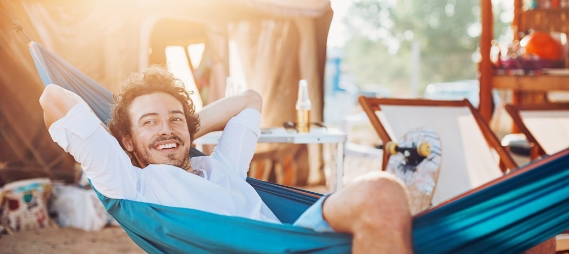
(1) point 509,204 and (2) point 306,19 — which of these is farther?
(2) point 306,19

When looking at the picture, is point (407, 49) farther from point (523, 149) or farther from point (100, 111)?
point (100, 111)

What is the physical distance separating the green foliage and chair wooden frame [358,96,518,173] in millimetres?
16033

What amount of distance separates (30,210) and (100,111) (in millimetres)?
1391

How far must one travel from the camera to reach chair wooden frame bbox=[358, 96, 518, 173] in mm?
2930

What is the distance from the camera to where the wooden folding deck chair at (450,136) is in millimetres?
2998

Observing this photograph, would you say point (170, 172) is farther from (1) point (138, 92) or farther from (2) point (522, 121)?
(2) point (522, 121)

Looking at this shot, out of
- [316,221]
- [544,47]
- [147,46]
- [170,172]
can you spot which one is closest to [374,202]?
[316,221]

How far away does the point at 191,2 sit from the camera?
3.65 meters

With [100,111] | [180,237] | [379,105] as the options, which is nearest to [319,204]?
[180,237]

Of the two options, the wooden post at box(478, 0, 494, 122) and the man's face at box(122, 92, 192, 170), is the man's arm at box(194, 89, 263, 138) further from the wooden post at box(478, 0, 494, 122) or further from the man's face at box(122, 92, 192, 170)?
the wooden post at box(478, 0, 494, 122)

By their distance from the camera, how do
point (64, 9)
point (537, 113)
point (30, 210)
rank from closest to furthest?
point (30, 210) < point (64, 9) < point (537, 113)

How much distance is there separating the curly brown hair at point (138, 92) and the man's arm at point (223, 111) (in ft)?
0.46

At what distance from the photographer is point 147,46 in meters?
3.48

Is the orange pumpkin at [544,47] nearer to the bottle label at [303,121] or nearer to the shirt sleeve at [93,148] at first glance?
the bottle label at [303,121]
